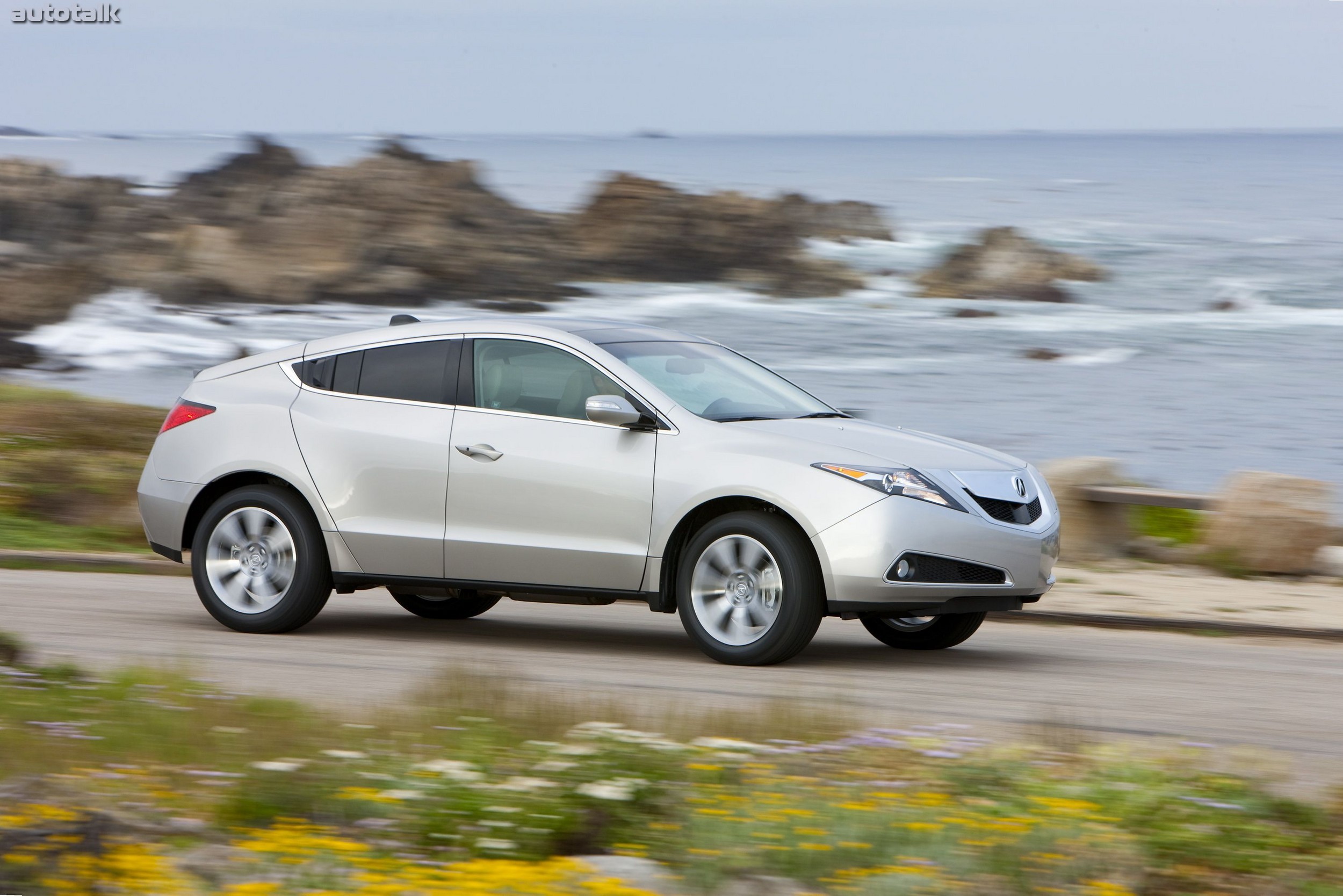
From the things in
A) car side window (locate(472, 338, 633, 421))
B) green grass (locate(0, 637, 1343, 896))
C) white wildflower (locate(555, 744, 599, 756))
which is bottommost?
green grass (locate(0, 637, 1343, 896))

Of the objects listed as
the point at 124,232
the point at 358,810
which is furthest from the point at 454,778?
the point at 124,232

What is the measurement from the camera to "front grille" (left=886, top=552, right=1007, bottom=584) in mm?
7578

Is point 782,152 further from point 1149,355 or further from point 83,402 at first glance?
point 83,402

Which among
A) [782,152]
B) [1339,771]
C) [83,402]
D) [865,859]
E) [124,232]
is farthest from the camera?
[782,152]

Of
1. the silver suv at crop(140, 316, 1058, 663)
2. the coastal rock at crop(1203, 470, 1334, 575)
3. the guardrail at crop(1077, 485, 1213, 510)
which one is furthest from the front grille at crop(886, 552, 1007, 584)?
the guardrail at crop(1077, 485, 1213, 510)

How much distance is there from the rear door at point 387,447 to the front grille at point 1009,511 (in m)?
2.62

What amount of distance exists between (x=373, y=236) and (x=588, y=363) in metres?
61.1

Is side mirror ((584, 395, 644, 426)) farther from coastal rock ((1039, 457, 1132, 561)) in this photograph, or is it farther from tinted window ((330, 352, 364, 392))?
coastal rock ((1039, 457, 1132, 561))

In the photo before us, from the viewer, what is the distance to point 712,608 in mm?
7898

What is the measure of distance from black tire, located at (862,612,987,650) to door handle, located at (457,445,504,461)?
2.21 m

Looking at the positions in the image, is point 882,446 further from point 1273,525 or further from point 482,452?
point 1273,525

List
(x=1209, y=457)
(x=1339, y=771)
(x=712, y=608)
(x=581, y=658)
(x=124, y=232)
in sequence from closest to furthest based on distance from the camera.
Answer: (x=1339, y=771)
(x=712, y=608)
(x=581, y=658)
(x=1209, y=457)
(x=124, y=232)

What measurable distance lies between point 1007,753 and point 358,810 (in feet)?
6.75

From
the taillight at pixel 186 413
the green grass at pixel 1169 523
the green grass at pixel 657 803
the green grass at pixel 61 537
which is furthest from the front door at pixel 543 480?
the green grass at pixel 1169 523
